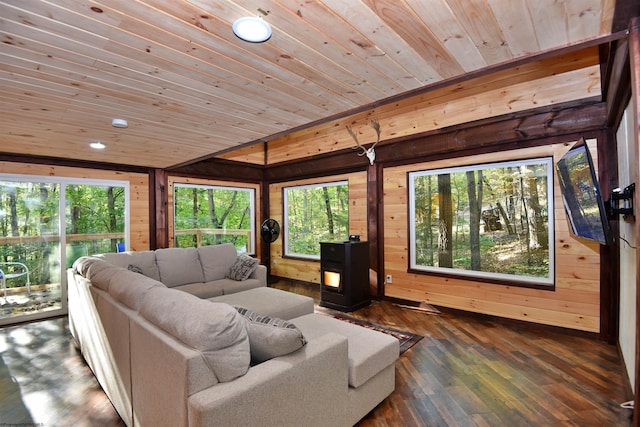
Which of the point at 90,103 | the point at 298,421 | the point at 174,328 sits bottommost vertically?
the point at 298,421

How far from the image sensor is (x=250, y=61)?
1.96 m

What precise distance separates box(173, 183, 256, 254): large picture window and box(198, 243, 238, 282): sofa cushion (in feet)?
4.82

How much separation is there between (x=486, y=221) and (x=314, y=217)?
3.11m

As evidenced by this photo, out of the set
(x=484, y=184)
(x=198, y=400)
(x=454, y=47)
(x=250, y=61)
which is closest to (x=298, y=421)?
(x=198, y=400)

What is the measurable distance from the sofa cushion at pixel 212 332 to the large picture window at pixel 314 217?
13.4ft

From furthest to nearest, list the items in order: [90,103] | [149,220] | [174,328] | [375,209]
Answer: [149,220]
[375,209]
[90,103]
[174,328]

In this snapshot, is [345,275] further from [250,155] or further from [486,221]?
[250,155]

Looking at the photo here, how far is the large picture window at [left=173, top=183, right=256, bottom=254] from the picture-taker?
19.3 ft

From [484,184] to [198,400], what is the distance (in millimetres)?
4007

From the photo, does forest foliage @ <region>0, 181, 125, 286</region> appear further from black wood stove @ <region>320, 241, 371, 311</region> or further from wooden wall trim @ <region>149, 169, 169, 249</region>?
black wood stove @ <region>320, 241, 371, 311</region>

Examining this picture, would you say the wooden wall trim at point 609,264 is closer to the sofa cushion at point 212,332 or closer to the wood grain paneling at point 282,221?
the wood grain paneling at point 282,221

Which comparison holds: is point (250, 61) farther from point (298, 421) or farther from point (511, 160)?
point (511, 160)

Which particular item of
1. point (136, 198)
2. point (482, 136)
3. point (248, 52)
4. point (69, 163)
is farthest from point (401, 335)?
point (69, 163)

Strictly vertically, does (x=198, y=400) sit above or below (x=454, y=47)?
below
